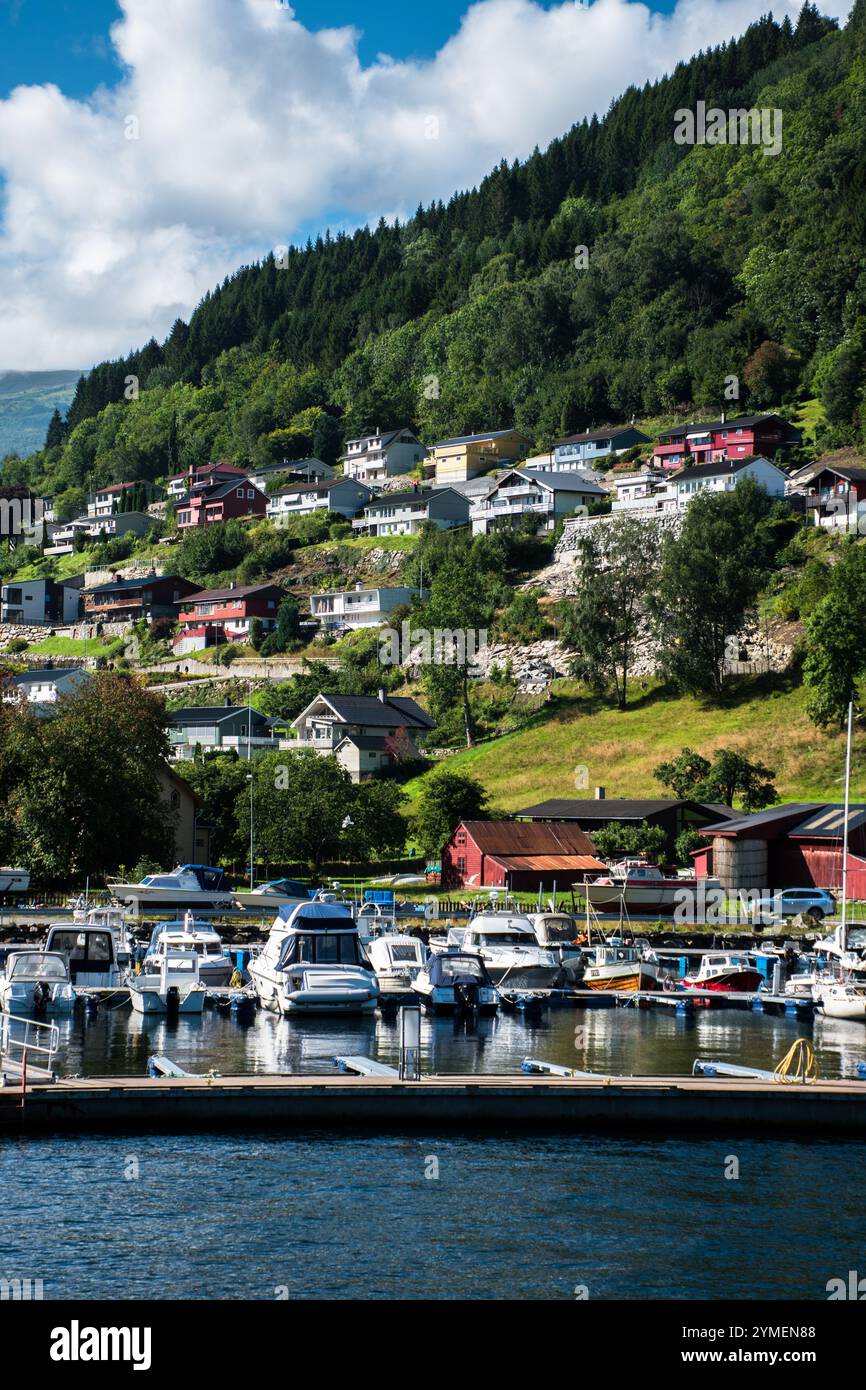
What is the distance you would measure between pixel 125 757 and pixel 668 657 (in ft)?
138

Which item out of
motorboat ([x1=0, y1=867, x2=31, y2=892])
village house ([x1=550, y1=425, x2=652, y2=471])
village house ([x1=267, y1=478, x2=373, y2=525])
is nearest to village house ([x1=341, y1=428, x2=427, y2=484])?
village house ([x1=267, y1=478, x2=373, y2=525])

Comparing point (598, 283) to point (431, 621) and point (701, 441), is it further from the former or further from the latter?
point (431, 621)

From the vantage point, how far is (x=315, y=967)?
47438 millimetres

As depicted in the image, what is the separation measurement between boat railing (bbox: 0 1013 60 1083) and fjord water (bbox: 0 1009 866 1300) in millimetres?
2963

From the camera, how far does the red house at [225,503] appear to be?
7313 inches

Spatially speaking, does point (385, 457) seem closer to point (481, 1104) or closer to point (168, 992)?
point (168, 992)

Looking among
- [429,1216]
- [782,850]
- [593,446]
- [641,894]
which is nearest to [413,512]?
[593,446]

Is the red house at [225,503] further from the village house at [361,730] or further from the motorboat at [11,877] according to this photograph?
the motorboat at [11,877]

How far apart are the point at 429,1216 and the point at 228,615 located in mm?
124209

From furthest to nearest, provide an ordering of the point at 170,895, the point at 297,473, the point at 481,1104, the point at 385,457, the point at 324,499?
the point at 297,473, the point at 385,457, the point at 324,499, the point at 170,895, the point at 481,1104

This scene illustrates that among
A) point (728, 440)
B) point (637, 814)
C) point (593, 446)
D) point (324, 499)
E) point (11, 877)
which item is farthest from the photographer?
point (324, 499)
